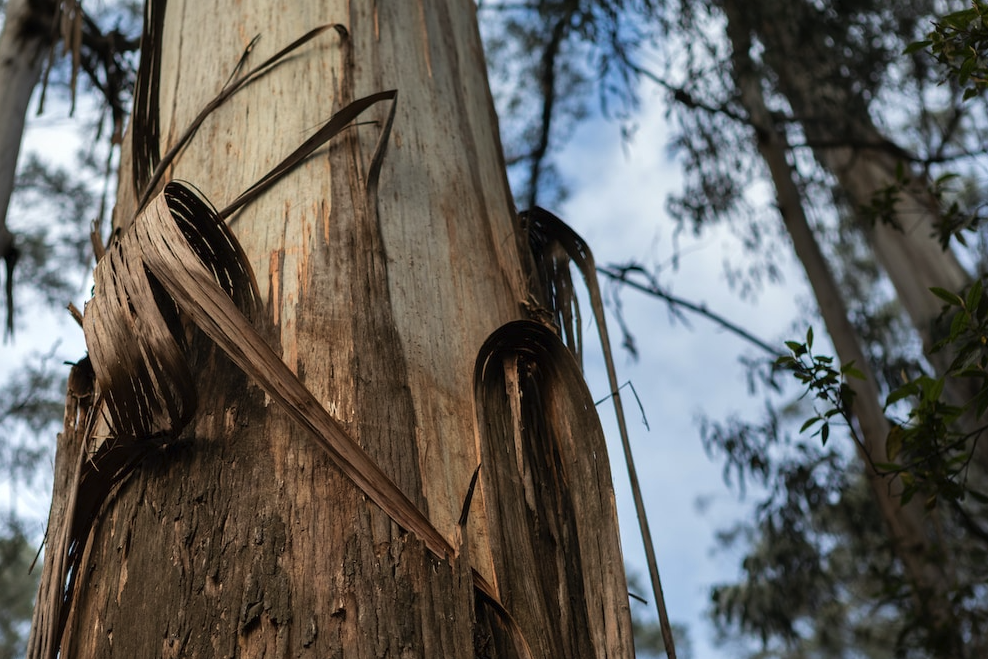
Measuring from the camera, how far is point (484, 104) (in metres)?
1.50

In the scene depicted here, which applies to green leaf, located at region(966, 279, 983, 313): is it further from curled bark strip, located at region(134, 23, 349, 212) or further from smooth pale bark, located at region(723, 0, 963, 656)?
smooth pale bark, located at region(723, 0, 963, 656)

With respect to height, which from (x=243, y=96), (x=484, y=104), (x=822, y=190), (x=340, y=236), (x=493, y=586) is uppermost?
(x=822, y=190)

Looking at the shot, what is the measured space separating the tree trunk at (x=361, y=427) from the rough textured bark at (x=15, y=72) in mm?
1629

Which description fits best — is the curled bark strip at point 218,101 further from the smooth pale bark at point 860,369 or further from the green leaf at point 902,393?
the smooth pale bark at point 860,369

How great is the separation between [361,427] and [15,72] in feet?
8.32

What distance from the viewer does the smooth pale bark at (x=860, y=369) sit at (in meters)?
3.39

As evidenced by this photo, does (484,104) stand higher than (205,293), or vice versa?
(484,104)

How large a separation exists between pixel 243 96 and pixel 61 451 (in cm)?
52

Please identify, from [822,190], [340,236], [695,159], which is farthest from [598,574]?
[822,190]

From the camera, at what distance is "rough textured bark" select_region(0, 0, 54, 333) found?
2.74m

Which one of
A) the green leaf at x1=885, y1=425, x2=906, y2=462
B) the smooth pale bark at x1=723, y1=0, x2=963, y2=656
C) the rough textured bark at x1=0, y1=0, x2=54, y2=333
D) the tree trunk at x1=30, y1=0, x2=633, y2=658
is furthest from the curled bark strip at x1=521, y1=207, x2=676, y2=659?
the rough textured bark at x1=0, y1=0, x2=54, y2=333

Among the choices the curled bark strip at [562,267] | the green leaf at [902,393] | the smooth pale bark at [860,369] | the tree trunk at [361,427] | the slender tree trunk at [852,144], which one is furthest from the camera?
the slender tree trunk at [852,144]

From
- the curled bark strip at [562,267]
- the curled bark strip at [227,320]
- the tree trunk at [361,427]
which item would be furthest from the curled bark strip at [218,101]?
the curled bark strip at [562,267]

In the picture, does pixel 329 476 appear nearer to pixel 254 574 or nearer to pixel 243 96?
pixel 254 574
